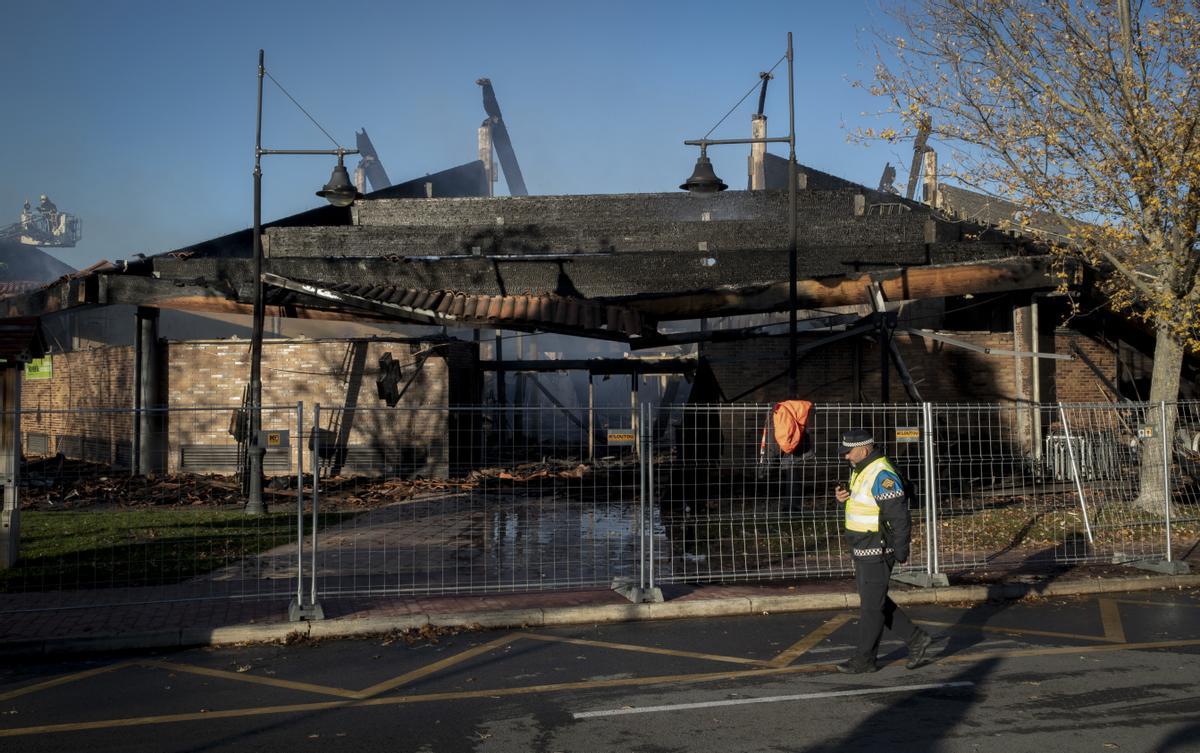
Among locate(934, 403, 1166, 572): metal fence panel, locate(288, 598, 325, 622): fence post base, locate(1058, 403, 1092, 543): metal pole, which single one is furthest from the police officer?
locate(1058, 403, 1092, 543): metal pole

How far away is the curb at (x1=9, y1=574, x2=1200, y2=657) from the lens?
8172 mm

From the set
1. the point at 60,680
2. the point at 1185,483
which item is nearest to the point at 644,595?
the point at 60,680

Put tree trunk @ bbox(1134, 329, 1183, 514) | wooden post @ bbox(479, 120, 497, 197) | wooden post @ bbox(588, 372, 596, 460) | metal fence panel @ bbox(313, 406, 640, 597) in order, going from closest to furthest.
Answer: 1. metal fence panel @ bbox(313, 406, 640, 597)
2. tree trunk @ bbox(1134, 329, 1183, 514)
3. wooden post @ bbox(588, 372, 596, 460)
4. wooden post @ bbox(479, 120, 497, 197)

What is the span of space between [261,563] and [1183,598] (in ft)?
31.8

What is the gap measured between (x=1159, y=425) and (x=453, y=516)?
926 centimetres

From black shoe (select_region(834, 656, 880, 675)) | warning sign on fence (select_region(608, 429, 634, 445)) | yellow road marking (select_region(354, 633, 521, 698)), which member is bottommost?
yellow road marking (select_region(354, 633, 521, 698))

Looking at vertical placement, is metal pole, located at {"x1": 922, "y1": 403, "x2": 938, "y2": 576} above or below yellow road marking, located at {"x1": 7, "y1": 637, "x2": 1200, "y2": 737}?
above

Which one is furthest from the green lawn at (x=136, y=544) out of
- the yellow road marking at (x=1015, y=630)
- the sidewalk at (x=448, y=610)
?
the yellow road marking at (x=1015, y=630)

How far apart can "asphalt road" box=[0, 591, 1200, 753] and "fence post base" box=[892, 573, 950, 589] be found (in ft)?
3.41

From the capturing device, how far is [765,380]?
2088 centimetres

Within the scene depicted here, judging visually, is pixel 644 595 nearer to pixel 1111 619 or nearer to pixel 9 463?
pixel 1111 619

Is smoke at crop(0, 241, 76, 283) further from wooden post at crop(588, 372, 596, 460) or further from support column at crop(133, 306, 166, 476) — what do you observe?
wooden post at crop(588, 372, 596, 460)

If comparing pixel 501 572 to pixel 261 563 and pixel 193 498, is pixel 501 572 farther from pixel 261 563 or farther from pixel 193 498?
pixel 193 498

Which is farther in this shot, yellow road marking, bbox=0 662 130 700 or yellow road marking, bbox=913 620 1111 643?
yellow road marking, bbox=913 620 1111 643
